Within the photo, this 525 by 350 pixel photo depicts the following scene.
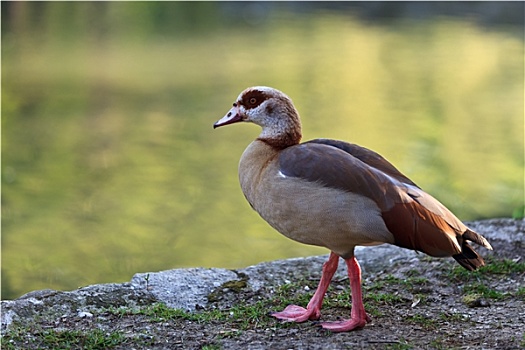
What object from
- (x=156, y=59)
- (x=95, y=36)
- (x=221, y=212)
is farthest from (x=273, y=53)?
(x=221, y=212)

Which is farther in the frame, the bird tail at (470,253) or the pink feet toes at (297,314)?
the pink feet toes at (297,314)

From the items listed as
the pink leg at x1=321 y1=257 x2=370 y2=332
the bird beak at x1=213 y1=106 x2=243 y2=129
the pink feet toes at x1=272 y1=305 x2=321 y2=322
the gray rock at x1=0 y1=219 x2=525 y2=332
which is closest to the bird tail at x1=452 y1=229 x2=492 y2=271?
the pink leg at x1=321 y1=257 x2=370 y2=332

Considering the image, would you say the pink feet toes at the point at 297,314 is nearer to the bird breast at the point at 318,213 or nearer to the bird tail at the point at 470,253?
the bird breast at the point at 318,213

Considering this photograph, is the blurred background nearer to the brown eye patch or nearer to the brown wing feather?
the brown wing feather

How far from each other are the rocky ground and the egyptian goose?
282 millimetres

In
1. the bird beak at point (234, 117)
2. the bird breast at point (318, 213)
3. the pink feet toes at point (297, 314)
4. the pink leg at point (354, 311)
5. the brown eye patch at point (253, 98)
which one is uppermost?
the brown eye patch at point (253, 98)

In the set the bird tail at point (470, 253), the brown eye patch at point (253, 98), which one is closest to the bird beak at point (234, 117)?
the brown eye patch at point (253, 98)

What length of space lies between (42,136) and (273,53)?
8130 millimetres

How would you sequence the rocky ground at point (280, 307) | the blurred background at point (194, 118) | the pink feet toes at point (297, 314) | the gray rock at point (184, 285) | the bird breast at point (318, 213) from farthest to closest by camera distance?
the blurred background at point (194, 118), the gray rock at point (184, 285), the pink feet toes at point (297, 314), the rocky ground at point (280, 307), the bird breast at point (318, 213)

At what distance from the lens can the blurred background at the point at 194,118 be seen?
902cm

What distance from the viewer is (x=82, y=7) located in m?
24.6

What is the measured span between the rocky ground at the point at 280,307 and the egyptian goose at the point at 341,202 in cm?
28

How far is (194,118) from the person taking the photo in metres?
13.6

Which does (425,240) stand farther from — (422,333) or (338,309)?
(338,309)
